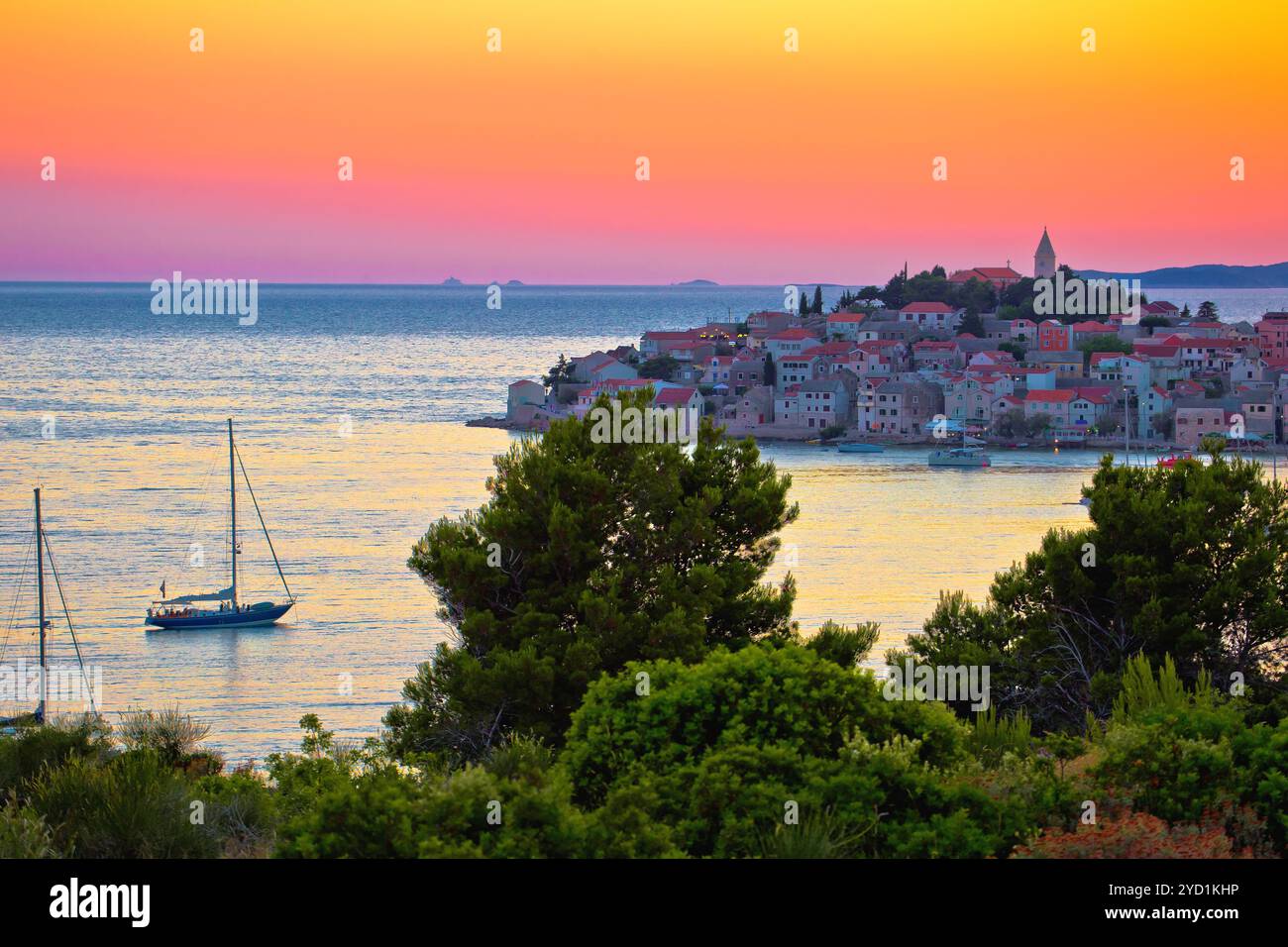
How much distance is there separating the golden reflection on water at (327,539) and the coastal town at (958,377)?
329cm

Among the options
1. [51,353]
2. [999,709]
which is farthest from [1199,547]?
[51,353]

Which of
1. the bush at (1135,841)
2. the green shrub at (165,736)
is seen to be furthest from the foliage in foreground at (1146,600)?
the green shrub at (165,736)

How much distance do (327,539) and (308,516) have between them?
2783mm

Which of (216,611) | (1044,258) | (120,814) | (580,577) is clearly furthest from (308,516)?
(1044,258)

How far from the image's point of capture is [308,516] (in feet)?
98.2

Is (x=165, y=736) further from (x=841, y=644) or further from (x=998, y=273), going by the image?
(x=998, y=273)

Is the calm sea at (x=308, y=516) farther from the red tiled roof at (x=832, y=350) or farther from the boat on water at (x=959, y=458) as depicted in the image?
the red tiled roof at (x=832, y=350)

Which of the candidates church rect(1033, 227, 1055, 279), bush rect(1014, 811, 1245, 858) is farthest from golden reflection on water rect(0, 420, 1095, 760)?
church rect(1033, 227, 1055, 279)

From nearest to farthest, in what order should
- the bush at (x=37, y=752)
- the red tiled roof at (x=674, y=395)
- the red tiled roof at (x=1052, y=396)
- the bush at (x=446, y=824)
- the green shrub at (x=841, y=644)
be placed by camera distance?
the bush at (x=446, y=824) → the bush at (x=37, y=752) → the green shrub at (x=841, y=644) → the red tiled roof at (x=674, y=395) → the red tiled roof at (x=1052, y=396)

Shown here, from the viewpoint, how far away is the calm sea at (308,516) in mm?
18844

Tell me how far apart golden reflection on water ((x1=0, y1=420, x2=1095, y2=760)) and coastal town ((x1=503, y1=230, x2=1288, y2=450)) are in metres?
3.29

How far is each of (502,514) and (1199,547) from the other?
429 centimetres

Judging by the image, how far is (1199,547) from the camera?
9273 mm

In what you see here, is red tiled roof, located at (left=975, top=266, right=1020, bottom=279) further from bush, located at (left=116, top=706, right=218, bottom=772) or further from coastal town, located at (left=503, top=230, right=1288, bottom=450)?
bush, located at (left=116, top=706, right=218, bottom=772)
